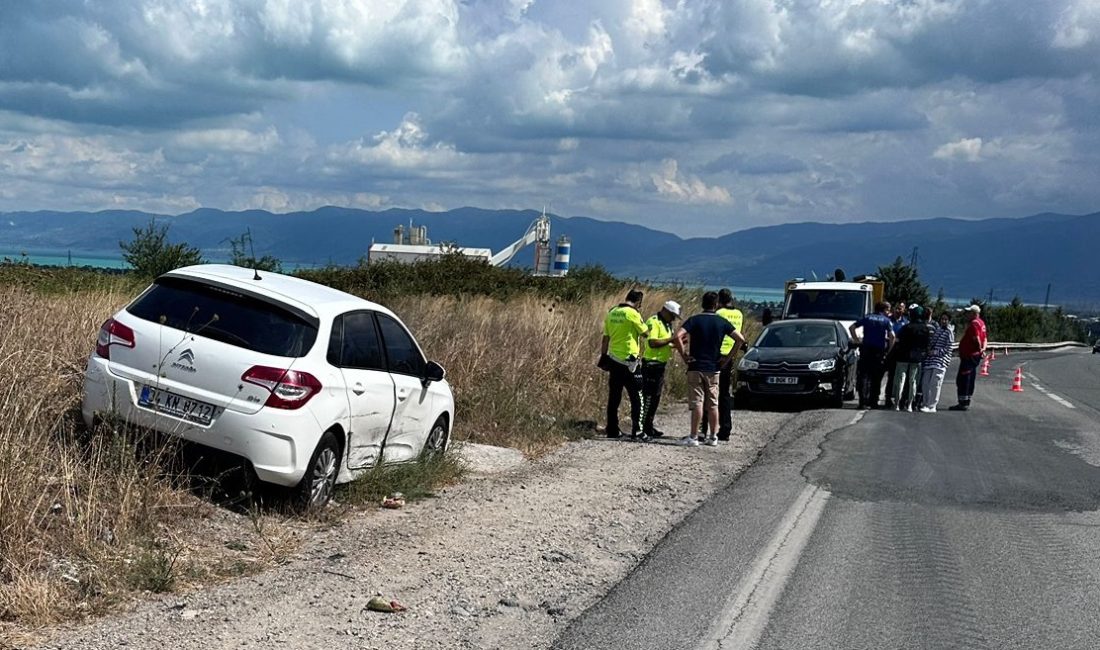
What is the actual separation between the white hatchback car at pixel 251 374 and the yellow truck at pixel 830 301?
18.2 meters

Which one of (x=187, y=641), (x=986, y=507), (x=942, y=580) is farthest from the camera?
(x=986, y=507)

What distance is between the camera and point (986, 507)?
10.1 meters

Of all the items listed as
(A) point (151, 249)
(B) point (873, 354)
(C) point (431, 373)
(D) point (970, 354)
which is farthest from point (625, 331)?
(A) point (151, 249)

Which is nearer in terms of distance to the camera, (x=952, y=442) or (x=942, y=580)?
(x=942, y=580)

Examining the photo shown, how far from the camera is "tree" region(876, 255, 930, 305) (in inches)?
2426

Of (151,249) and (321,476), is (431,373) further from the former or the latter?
(151,249)

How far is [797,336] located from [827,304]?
500 cm

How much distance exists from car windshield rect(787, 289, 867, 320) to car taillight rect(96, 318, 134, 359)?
63.6ft

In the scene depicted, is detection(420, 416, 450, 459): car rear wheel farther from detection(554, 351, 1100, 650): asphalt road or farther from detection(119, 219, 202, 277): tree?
detection(119, 219, 202, 277): tree

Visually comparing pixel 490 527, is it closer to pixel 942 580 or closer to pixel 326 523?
pixel 326 523

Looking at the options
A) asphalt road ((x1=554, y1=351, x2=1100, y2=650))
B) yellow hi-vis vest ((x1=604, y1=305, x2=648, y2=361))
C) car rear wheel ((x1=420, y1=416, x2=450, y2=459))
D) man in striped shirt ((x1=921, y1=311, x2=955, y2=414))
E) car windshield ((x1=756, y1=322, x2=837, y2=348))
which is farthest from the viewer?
car windshield ((x1=756, y1=322, x2=837, y2=348))

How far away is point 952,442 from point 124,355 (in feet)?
35.8

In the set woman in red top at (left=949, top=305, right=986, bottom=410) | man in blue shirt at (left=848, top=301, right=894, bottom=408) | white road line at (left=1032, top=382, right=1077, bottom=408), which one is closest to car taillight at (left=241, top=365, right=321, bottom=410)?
man in blue shirt at (left=848, top=301, right=894, bottom=408)

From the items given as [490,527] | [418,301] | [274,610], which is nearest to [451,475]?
[490,527]
